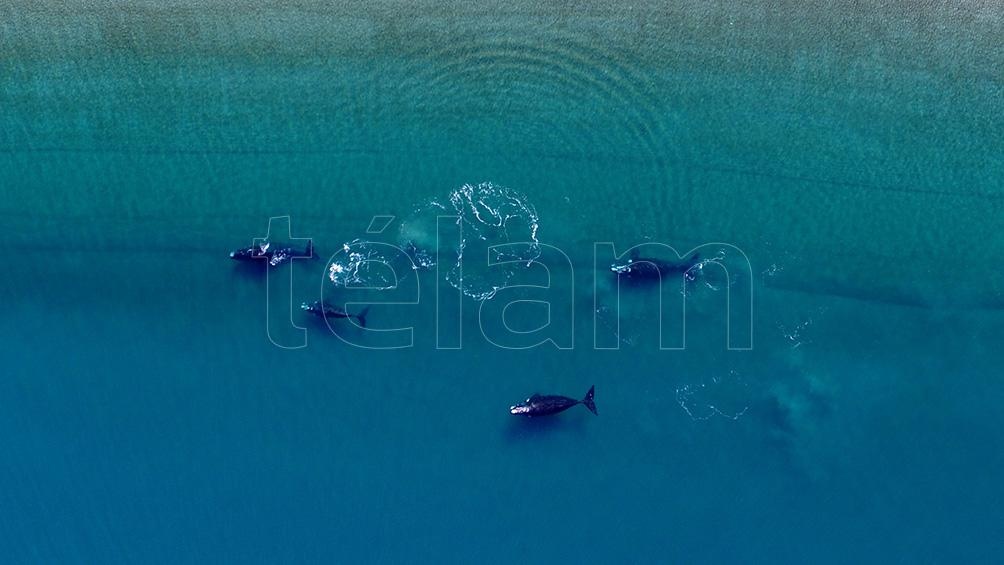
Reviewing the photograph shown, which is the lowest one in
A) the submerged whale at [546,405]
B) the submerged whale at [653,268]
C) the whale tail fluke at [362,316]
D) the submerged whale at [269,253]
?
the submerged whale at [546,405]

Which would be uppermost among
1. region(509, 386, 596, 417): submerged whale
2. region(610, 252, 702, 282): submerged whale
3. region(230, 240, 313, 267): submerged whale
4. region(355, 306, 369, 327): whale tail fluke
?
region(230, 240, 313, 267): submerged whale

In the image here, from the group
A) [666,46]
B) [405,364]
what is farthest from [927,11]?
[405,364]

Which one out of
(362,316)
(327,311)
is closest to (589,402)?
(362,316)

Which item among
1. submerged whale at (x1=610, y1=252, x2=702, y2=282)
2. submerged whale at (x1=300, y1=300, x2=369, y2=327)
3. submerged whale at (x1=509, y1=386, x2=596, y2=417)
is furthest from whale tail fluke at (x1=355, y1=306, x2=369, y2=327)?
submerged whale at (x1=610, y1=252, x2=702, y2=282)

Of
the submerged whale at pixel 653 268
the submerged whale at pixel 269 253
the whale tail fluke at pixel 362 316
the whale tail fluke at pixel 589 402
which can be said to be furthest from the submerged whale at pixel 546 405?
the submerged whale at pixel 269 253

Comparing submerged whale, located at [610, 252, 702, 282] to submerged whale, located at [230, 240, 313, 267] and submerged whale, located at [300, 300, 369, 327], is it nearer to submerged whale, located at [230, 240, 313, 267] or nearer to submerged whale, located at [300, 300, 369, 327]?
submerged whale, located at [300, 300, 369, 327]

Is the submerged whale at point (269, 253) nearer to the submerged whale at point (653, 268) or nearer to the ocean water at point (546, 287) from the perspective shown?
the ocean water at point (546, 287)
